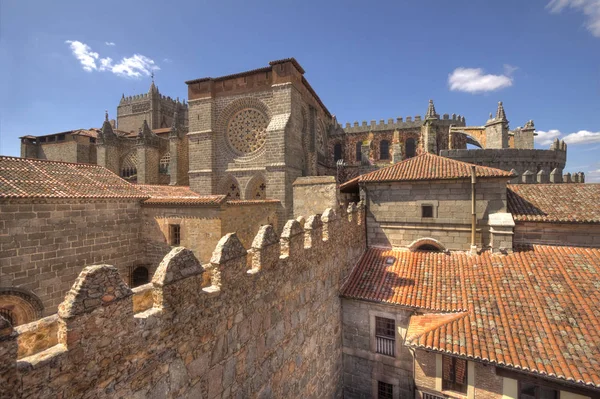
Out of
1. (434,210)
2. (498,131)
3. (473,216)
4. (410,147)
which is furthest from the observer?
(410,147)

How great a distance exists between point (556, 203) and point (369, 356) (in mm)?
8108

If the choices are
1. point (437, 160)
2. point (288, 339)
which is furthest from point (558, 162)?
point (288, 339)

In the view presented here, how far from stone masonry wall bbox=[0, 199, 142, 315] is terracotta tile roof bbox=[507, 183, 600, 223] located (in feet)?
44.5

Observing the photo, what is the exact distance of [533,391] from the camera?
636 cm

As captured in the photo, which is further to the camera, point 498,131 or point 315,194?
point 498,131

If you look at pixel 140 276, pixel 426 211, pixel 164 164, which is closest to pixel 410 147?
pixel 426 211

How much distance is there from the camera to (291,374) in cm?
573

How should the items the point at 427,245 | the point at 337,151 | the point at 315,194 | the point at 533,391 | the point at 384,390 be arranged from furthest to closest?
1. the point at 337,151
2. the point at 315,194
3. the point at 427,245
4. the point at 384,390
5. the point at 533,391

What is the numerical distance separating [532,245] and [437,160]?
4113mm

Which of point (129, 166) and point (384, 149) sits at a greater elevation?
point (384, 149)

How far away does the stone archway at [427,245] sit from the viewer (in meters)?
9.84

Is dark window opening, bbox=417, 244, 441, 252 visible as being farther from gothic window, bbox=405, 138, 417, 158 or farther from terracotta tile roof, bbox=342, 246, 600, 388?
gothic window, bbox=405, 138, 417, 158

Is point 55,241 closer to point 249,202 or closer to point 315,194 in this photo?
point 249,202

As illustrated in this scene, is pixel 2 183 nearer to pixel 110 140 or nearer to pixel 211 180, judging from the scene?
pixel 211 180
